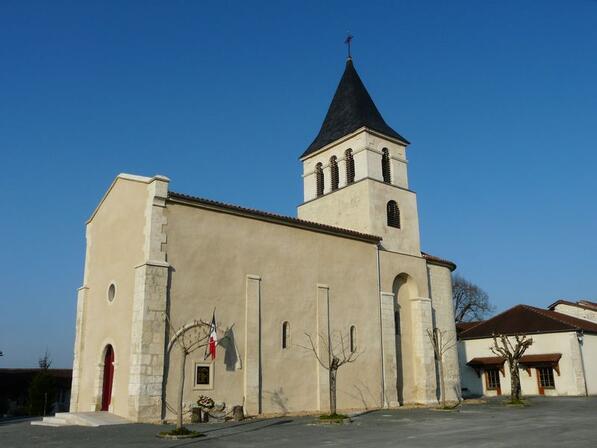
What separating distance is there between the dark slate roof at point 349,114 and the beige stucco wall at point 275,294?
7.59 meters

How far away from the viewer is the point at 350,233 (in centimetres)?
2439

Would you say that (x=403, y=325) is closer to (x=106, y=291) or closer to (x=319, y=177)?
(x=319, y=177)

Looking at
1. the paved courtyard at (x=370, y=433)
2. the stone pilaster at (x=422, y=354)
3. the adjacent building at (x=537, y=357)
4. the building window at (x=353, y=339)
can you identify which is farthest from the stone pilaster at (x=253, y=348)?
the adjacent building at (x=537, y=357)

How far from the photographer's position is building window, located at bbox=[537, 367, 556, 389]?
1254 inches

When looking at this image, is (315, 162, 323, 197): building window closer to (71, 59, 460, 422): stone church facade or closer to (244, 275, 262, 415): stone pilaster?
(71, 59, 460, 422): stone church facade

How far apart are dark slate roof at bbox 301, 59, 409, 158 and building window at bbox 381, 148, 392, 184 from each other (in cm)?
98

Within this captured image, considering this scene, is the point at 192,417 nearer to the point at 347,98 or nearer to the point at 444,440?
the point at 444,440

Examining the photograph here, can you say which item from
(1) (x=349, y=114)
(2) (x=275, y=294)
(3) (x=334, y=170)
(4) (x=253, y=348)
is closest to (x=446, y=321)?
(3) (x=334, y=170)

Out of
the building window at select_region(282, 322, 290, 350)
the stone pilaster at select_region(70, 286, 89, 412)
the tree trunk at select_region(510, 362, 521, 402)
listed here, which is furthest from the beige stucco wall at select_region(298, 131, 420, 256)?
the stone pilaster at select_region(70, 286, 89, 412)

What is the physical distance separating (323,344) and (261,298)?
3.48 metres

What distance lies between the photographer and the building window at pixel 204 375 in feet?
Answer: 60.9

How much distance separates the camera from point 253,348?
20047mm

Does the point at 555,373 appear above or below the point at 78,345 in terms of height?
below

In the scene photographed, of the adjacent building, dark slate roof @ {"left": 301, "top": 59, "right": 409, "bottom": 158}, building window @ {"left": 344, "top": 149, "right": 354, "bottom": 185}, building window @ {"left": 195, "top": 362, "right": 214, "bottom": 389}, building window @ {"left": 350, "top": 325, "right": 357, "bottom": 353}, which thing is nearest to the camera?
building window @ {"left": 195, "top": 362, "right": 214, "bottom": 389}
